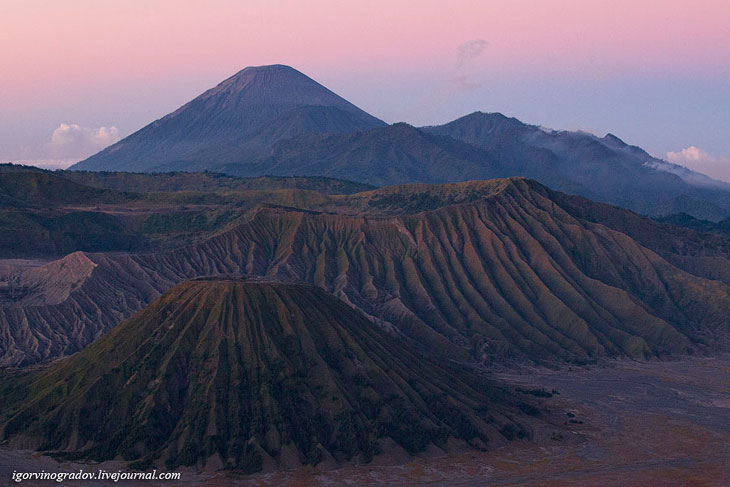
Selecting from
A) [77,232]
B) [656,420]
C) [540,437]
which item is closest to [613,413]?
[656,420]

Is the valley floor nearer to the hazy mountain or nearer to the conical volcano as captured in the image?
the conical volcano

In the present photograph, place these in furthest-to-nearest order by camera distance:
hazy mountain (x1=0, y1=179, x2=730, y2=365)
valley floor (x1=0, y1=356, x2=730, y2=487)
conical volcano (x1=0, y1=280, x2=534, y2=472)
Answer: hazy mountain (x1=0, y1=179, x2=730, y2=365) → conical volcano (x1=0, y1=280, x2=534, y2=472) → valley floor (x1=0, y1=356, x2=730, y2=487)

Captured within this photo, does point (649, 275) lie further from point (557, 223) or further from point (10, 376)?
point (10, 376)

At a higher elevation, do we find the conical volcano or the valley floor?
the conical volcano

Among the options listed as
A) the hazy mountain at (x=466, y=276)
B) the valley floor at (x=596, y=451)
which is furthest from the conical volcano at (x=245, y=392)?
the hazy mountain at (x=466, y=276)

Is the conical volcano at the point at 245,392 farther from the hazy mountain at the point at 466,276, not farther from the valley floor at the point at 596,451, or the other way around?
the hazy mountain at the point at 466,276

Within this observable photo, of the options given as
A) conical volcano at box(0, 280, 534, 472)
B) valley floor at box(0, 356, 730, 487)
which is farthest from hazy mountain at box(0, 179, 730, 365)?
conical volcano at box(0, 280, 534, 472)

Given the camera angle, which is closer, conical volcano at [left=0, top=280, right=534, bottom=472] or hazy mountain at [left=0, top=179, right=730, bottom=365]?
conical volcano at [left=0, top=280, right=534, bottom=472]
